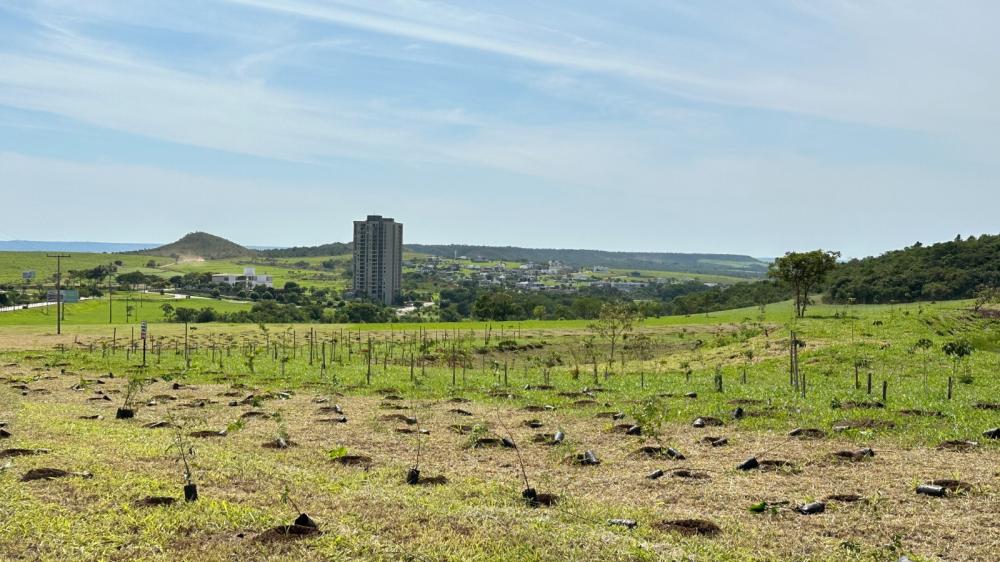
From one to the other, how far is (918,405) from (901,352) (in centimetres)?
1476

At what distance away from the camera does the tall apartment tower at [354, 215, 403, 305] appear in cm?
17588

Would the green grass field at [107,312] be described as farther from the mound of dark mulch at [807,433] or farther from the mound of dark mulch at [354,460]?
the mound of dark mulch at [807,433]

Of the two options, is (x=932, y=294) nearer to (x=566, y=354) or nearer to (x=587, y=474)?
(x=566, y=354)

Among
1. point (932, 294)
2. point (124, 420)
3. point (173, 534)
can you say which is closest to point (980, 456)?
point (173, 534)

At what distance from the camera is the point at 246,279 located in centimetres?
16638

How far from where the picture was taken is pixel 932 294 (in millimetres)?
70312

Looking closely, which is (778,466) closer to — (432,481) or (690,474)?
(690,474)

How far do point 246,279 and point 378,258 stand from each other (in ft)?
106

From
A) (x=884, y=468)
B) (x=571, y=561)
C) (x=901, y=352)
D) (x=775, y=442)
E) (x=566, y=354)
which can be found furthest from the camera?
(x=566, y=354)

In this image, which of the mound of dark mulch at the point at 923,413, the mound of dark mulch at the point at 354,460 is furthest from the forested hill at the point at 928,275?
the mound of dark mulch at the point at 354,460

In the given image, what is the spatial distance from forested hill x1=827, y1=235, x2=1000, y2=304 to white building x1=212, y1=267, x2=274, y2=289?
117384 millimetres

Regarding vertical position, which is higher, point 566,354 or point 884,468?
point 884,468

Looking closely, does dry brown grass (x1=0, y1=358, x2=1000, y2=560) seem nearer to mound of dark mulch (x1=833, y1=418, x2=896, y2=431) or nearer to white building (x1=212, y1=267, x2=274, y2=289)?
mound of dark mulch (x1=833, y1=418, x2=896, y2=431)

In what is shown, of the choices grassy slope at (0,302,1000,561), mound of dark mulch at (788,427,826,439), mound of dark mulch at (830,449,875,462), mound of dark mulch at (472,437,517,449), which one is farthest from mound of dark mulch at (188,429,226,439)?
mound of dark mulch at (830,449,875,462)
